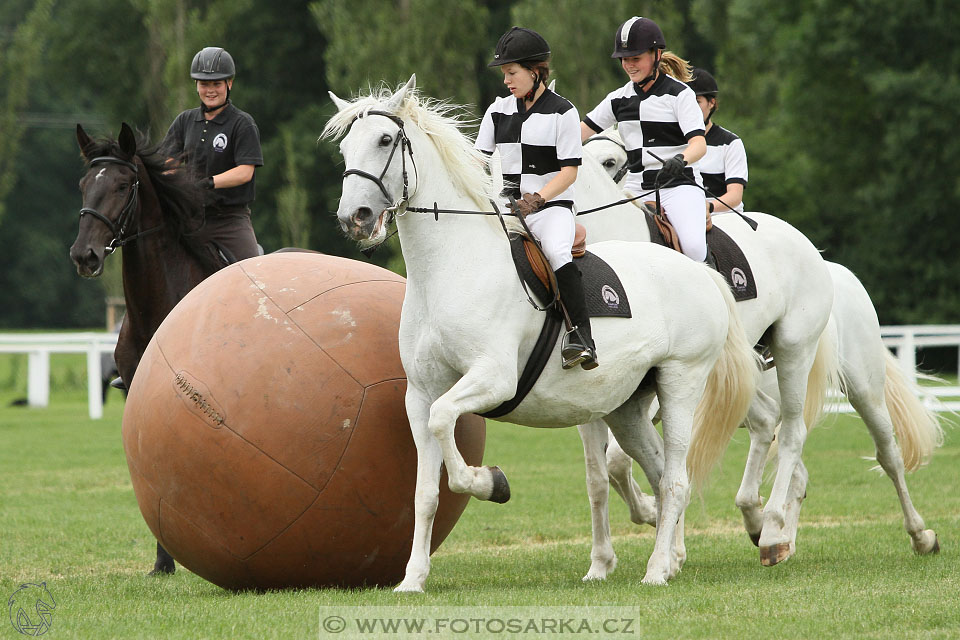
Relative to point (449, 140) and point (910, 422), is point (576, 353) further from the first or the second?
point (910, 422)

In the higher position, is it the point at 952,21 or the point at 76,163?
the point at 952,21

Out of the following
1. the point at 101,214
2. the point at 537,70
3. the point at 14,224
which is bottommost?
the point at 14,224

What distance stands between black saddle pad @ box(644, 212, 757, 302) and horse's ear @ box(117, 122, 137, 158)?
11.0 feet

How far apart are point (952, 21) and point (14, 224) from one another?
48253mm

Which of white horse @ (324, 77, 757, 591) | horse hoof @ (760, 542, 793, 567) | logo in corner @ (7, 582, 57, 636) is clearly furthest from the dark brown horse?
horse hoof @ (760, 542, 793, 567)

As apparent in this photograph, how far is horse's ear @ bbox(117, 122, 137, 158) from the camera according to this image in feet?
25.9

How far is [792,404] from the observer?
855cm

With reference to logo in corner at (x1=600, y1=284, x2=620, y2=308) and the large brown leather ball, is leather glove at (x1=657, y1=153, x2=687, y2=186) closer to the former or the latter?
logo in corner at (x1=600, y1=284, x2=620, y2=308)

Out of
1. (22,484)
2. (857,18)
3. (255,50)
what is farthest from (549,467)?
Answer: (255,50)

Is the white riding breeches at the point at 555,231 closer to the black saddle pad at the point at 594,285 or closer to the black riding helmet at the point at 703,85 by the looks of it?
the black saddle pad at the point at 594,285

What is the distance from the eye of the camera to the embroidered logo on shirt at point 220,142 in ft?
29.5

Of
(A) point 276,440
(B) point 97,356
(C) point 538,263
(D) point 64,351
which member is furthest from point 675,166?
(D) point 64,351

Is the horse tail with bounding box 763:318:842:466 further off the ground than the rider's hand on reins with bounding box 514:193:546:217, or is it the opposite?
the rider's hand on reins with bounding box 514:193:546:217

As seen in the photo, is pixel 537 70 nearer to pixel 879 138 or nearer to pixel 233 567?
pixel 233 567
